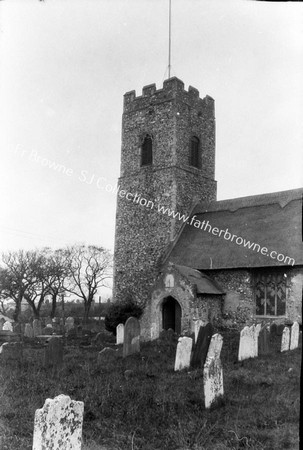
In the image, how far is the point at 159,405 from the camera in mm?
6371

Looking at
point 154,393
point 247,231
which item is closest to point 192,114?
point 247,231

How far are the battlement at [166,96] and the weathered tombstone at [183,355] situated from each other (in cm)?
1665

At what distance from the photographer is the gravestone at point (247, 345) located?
11.2 m

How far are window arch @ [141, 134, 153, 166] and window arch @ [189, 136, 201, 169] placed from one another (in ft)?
7.13

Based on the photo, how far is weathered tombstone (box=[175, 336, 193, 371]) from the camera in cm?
973

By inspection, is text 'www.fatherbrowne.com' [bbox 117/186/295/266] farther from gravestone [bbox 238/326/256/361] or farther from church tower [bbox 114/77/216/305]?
gravestone [bbox 238/326/256/361]

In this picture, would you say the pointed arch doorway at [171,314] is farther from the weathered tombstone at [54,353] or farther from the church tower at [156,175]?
the weathered tombstone at [54,353]

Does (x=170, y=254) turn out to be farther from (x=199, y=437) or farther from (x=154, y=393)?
(x=199, y=437)

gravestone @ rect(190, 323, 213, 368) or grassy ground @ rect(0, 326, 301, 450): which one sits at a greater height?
gravestone @ rect(190, 323, 213, 368)

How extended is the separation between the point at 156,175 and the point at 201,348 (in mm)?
14448

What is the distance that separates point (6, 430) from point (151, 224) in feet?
59.4

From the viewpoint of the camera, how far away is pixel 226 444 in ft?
16.2

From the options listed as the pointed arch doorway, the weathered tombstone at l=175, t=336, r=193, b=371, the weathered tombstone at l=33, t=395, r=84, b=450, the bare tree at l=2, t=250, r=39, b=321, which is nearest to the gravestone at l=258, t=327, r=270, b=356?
the weathered tombstone at l=175, t=336, r=193, b=371

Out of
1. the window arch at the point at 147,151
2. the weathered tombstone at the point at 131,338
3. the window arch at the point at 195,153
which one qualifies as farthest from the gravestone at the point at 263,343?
the window arch at the point at 147,151
